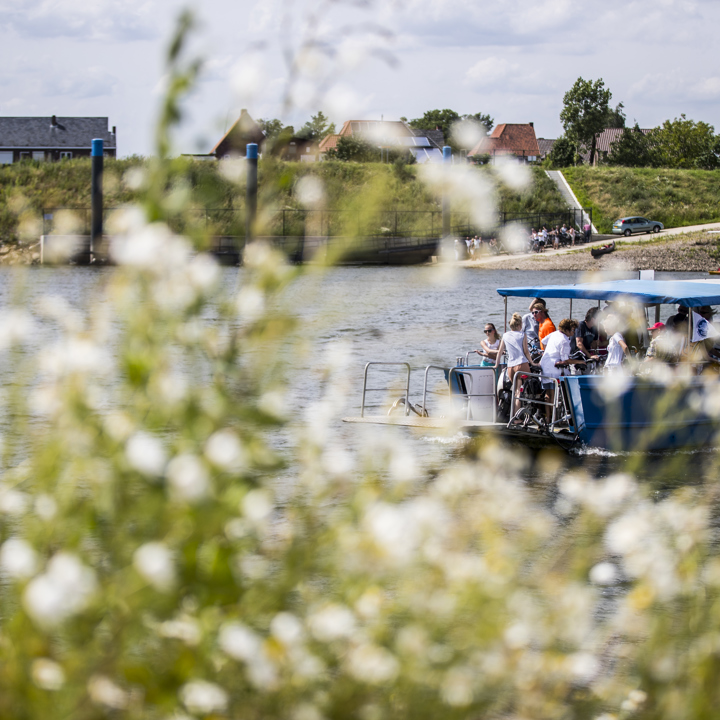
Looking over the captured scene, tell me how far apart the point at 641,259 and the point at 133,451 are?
8119cm

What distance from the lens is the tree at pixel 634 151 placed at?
115 m

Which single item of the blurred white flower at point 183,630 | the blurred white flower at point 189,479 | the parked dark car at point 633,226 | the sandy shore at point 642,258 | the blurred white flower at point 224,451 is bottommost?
the blurred white flower at point 183,630

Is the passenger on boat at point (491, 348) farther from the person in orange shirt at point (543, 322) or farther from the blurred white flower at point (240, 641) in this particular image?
the blurred white flower at point (240, 641)

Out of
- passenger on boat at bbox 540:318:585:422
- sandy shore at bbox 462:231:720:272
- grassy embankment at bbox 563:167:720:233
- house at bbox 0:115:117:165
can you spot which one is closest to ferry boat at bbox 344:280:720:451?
passenger on boat at bbox 540:318:585:422

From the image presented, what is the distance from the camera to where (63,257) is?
2.92m

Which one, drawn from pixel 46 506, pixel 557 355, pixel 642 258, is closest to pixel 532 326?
pixel 557 355

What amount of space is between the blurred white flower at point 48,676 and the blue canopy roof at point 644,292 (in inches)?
556

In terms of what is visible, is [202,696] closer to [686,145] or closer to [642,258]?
[642,258]

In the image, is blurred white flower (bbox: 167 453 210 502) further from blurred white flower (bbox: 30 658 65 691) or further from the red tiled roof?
the red tiled roof

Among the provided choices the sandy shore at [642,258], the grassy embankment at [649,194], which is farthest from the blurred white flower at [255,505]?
the grassy embankment at [649,194]

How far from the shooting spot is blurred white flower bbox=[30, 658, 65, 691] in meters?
2.40

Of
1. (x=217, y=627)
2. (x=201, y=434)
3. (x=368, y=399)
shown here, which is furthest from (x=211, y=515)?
(x=368, y=399)

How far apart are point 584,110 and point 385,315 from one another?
245ft

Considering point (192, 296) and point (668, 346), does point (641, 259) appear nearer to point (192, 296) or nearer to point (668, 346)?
point (668, 346)
